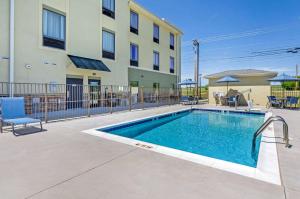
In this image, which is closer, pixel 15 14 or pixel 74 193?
pixel 74 193

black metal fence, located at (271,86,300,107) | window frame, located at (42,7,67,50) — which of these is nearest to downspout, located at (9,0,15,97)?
window frame, located at (42,7,67,50)

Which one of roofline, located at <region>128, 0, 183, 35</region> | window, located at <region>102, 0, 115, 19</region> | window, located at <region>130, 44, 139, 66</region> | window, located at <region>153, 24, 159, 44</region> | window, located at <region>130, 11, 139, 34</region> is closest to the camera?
window, located at <region>102, 0, 115, 19</region>

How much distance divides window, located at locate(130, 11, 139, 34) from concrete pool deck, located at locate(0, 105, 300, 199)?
53.0 ft

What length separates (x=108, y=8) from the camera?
1570 cm

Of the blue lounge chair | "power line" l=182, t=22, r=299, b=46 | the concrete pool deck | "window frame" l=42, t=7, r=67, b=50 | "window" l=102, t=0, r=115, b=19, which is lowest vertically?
the concrete pool deck

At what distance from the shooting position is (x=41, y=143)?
5293 mm

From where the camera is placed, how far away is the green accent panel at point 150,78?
19.2 m

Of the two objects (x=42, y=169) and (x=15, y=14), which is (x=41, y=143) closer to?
(x=42, y=169)

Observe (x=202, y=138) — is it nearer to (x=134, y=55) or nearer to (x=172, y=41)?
(x=134, y=55)

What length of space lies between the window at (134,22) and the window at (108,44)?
3.21 m

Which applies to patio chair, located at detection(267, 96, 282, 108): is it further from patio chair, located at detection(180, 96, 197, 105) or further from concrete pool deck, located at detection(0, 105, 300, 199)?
concrete pool deck, located at detection(0, 105, 300, 199)

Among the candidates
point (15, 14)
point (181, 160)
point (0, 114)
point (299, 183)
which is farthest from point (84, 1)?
point (299, 183)

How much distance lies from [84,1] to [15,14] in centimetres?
505

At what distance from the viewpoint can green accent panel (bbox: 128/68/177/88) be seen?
19172 mm
